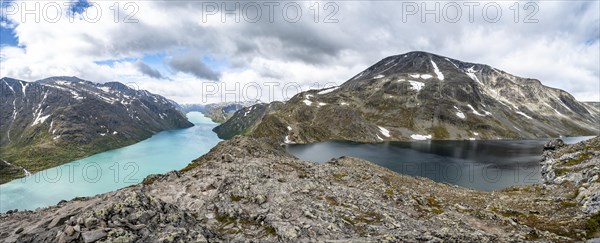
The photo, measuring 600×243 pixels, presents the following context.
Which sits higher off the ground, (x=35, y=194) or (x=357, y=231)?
(x=357, y=231)

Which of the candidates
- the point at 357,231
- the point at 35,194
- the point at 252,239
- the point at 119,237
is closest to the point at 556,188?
the point at 357,231

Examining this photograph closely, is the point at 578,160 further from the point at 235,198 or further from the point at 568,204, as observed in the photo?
the point at 235,198

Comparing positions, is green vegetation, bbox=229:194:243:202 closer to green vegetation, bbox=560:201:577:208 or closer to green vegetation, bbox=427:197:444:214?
green vegetation, bbox=427:197:444:214

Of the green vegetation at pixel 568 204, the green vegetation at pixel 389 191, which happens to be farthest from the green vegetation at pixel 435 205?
the green vegetation at pixel 568 204

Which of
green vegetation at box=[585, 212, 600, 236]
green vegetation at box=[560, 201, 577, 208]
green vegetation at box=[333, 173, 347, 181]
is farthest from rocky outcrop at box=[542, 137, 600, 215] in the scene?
green vegetation at box=[333, 173, 347, 181]

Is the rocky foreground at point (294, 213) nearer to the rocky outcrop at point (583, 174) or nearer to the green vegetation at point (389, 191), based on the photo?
the green vegetation at point (389, 191)

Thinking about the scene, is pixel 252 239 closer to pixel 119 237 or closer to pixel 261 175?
pixel 119 237

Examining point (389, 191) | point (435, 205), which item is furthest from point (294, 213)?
point (435, 205)
